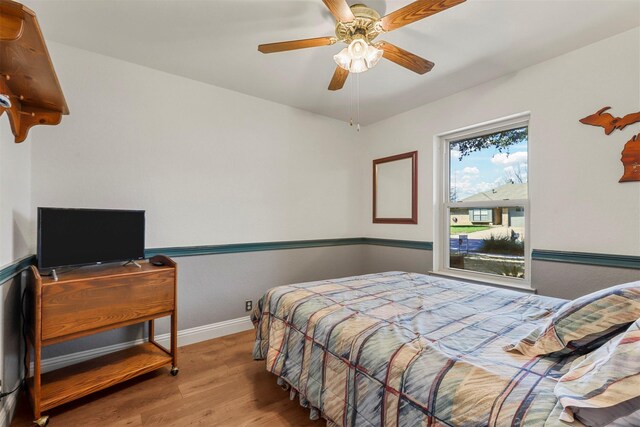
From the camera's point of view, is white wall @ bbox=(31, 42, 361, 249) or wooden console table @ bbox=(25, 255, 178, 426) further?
white wall @ bbox=(31, 42, 361, 249)

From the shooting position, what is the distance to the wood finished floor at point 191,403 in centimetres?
170

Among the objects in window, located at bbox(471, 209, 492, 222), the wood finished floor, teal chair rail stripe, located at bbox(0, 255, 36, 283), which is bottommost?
the wood finished floor

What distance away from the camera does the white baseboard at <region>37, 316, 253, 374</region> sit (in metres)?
2.15

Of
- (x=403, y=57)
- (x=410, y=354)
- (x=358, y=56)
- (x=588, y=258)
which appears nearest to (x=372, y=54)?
(x=358, y=56)

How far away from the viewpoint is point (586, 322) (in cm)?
106

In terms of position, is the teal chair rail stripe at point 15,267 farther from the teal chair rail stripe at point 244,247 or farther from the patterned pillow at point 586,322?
the patterned pillow at point 586,322

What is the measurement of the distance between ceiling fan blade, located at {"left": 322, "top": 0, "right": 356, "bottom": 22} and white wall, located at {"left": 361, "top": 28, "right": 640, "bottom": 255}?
1820 millimetres

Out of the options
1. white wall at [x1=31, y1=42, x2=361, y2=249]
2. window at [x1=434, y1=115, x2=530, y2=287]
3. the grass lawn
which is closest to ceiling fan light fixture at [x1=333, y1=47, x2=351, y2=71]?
white wall at [x1=31, y1=42, x2=361, y2=249]

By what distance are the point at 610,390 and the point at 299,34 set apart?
7.74 feet

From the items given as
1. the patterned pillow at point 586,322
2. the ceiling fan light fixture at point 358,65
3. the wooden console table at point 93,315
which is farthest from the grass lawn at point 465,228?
the wooden console table at point 93,315

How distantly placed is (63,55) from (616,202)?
13.7 ft

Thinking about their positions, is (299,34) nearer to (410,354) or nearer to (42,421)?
(410,354)

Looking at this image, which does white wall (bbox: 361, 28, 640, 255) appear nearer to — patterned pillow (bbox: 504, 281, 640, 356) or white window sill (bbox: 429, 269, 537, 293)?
white window sill (bbox: 429, 269, 537, 293)

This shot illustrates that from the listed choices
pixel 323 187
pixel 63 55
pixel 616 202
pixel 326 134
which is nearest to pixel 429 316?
pixel 616 202
